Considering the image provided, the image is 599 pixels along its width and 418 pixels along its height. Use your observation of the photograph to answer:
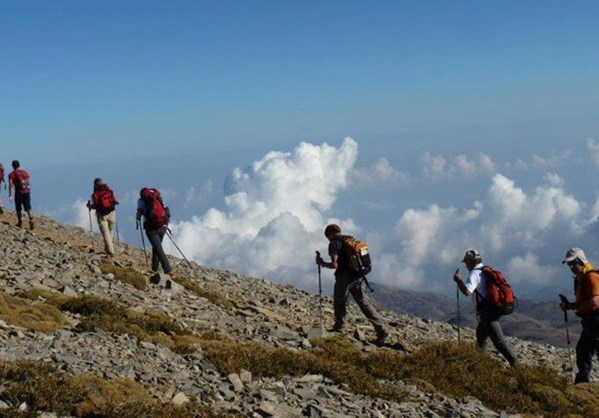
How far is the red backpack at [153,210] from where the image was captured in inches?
942

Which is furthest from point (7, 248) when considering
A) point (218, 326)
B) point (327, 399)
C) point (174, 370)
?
point (327, 399)

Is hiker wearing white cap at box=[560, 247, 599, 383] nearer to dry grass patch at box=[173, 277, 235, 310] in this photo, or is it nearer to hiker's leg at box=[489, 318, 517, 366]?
hiker's leg at box=[489, 318, 517, 366]

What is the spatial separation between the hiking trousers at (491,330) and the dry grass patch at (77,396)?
26.7 feet

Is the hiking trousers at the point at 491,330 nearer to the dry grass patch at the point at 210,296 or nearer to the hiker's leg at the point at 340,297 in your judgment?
the hiker's leg at the point at 340,297

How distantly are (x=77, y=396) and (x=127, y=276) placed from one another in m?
13.2

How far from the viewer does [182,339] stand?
1471cm

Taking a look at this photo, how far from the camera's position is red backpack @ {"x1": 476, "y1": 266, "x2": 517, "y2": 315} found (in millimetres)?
15539

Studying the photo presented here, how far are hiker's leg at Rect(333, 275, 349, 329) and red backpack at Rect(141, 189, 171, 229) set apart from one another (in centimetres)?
845

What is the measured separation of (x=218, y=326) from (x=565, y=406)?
8948 millimetres

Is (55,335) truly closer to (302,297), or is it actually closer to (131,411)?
(131,411)

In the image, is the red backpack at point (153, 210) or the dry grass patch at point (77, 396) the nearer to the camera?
the dry grass patch at point (77, 396)

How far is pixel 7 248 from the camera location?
25156 mm

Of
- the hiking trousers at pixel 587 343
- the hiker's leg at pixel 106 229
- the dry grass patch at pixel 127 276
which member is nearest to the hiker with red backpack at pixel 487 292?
the hiking trousers at pixel 587 343

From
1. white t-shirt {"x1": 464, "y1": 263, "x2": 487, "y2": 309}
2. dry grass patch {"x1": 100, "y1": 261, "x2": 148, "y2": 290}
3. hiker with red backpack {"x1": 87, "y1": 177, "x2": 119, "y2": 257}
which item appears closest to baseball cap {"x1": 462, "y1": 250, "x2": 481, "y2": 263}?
white t-shirt {"x1": 464, "y1": 263, "x2": 487, "y2": 309}
